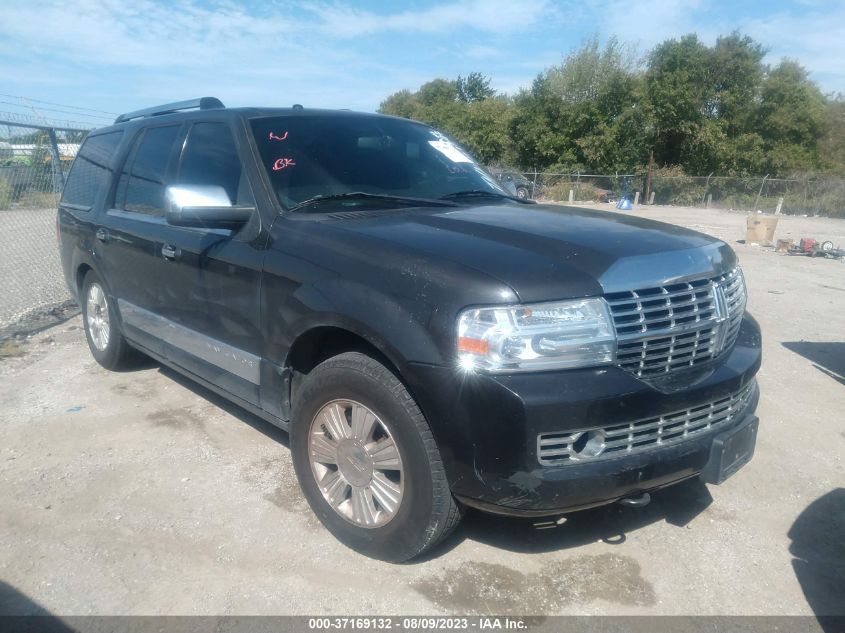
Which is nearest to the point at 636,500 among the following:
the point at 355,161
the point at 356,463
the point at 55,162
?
the point at 356,463

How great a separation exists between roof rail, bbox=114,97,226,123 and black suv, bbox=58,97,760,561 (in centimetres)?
18

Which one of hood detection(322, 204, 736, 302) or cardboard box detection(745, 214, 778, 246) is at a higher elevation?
hood detection(322, 204, 736, 302)

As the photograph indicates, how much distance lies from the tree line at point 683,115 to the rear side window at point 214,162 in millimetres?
43450

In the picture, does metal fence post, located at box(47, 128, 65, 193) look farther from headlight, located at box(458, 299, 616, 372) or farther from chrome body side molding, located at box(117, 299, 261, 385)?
headlight, located at box(458, 299, 616, 372)

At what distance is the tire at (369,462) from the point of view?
2.51m

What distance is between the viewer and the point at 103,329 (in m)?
5.27

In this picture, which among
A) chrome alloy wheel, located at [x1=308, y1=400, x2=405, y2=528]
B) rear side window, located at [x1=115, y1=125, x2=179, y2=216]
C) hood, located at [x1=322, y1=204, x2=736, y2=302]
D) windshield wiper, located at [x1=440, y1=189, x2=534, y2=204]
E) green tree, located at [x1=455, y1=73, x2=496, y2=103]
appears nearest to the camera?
hood, located at [x1=322, y1=204, x2=736, y2=302]

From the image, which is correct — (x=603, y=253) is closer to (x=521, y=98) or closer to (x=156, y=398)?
(x=156, y=398)

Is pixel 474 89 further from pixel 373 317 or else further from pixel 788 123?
pixel 373 317

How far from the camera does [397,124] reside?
419 cm

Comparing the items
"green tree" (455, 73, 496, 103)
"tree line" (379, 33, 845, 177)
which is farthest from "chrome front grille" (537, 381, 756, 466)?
"green tree" (455, 73, 496, 103)

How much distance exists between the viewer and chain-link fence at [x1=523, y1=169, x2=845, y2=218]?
A: 109ft

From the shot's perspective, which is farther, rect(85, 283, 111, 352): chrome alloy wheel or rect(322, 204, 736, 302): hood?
rect(85, 283, 111, 352): chrome alloy wheel

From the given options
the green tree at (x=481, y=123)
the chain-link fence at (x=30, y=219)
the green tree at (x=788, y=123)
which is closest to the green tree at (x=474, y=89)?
the green tree at (x=481, y=123)
